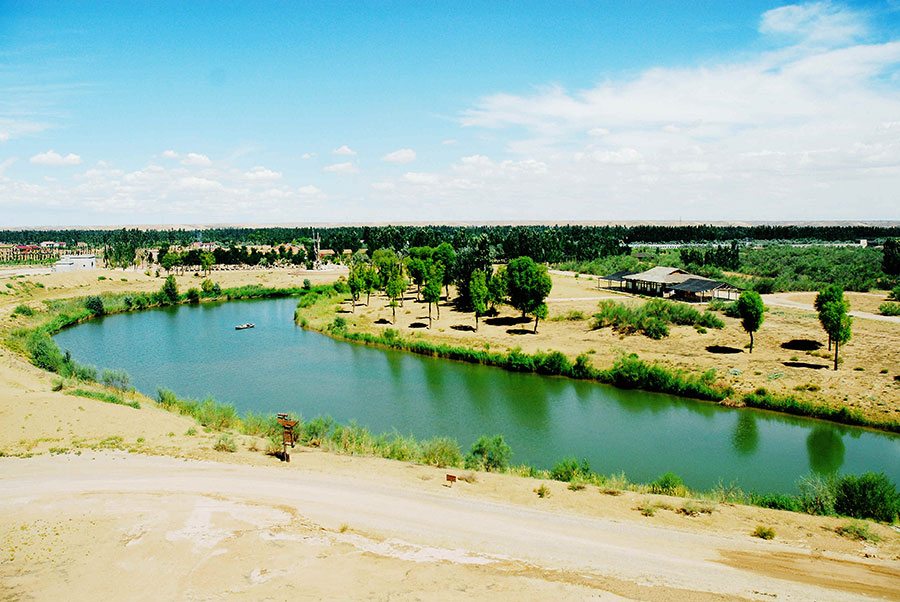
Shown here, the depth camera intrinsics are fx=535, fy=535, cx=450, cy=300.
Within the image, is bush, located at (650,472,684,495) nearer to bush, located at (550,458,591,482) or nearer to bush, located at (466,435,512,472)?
bush, located at (550,458,591,482)

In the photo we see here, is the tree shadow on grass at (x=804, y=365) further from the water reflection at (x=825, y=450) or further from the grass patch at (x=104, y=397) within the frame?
the grass patch at (x=104, y=397)

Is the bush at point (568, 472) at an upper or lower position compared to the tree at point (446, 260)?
lower

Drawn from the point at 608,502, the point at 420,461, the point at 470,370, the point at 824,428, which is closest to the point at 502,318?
the point at 470,370

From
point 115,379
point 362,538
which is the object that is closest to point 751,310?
point 362,538

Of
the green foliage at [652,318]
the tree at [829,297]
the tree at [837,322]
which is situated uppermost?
the tree at [829,297]

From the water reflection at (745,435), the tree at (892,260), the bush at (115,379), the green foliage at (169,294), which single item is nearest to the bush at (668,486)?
the water reflection at (745,435)

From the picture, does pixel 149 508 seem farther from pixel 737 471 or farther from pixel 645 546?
pixel 737 471
